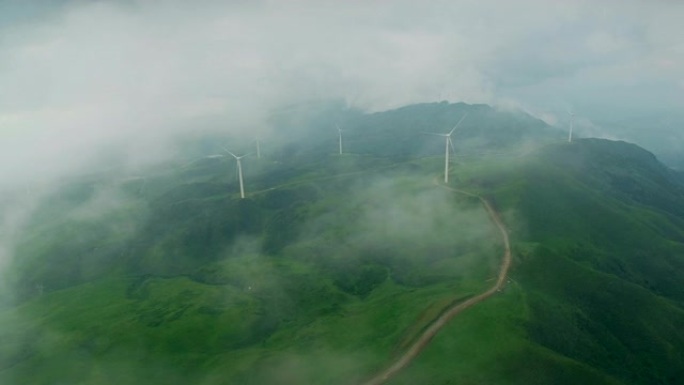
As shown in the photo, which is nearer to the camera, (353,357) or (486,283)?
(353,357)

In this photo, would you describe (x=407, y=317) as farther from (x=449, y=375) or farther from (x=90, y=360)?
(x=90, y=360)

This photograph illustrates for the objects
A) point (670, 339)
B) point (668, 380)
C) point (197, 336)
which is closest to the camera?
point (668, 380)

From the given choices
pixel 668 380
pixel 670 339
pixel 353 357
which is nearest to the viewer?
pixel 353 357

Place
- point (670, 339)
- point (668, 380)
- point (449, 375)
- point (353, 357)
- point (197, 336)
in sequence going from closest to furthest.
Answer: point (449, 375) → point (353, 357) → point (668, 380) → point (670, 339) → point (197, 336)

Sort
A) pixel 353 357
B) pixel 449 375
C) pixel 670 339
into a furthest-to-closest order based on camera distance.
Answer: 1. pixel 670 339
2. pixel 353 357
3. pixel 449 375

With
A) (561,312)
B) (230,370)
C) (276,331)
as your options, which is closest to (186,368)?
(230,370)

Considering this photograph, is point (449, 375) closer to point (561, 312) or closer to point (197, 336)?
point (561, 312)

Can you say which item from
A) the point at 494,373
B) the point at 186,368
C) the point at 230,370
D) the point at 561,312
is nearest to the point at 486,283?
the point at 561,312

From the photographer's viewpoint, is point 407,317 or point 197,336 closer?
point 407,317

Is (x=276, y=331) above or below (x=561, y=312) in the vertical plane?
below
